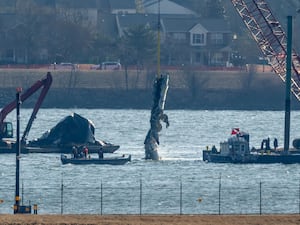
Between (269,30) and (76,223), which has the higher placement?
(269,30)

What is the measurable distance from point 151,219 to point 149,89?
114 meters

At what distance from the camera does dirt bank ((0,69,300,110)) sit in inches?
7249

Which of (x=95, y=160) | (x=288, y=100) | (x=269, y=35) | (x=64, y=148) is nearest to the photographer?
(x=95, y=160)

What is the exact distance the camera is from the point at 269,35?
420 feet

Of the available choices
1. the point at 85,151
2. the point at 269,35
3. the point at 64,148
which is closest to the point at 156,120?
the point at 85,151

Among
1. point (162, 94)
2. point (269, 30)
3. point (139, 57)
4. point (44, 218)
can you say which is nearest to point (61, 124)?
point (162, 94)

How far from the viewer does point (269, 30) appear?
129 meters

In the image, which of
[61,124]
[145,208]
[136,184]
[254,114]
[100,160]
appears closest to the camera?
[145,208]

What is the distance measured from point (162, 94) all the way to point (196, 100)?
239ft

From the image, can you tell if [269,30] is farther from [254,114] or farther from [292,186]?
[254,114]

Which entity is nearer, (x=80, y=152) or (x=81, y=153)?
(x=81, y=153)

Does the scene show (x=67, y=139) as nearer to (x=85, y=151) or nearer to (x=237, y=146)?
(x=85, y=151)

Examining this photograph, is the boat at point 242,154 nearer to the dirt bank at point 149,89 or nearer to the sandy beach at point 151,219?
the sandy beach at point 151,219

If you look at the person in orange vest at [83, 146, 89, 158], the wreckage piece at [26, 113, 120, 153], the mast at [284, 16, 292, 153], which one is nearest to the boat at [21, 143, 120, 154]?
the wreckage piece at [26, 113, 120, 153]
